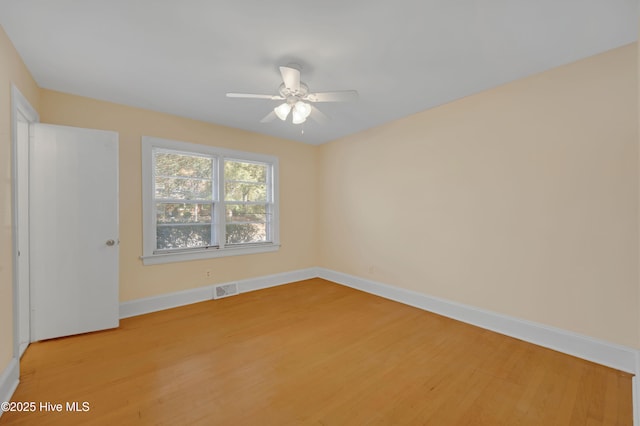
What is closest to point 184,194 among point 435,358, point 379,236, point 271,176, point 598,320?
point 271,176

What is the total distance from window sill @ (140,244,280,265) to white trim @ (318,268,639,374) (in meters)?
1.98

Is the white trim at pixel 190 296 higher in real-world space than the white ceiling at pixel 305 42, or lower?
lower

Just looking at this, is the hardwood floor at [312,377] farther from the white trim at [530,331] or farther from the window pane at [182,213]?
the window pane at [182,213]

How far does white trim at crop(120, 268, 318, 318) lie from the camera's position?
3121 millimetres

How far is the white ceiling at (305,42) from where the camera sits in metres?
1.67

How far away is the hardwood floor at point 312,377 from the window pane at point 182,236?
0.99 metres

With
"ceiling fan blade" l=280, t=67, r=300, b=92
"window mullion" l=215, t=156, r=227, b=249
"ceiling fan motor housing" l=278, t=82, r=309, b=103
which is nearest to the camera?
"ceiling fan blade" l=280, t=67, r=300, b=92

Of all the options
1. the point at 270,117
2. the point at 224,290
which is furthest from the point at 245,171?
the point at 224,290

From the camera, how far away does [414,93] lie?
9.35ft

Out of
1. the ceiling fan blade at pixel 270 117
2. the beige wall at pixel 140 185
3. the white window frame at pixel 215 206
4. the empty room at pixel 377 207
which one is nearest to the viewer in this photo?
the empty room at pixel 377 207

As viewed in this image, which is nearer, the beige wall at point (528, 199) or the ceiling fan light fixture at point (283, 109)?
the beige wall at point (528, 199)

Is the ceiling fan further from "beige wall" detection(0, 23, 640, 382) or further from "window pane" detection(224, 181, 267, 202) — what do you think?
"window pane" detection(224, 181, 267, 202)

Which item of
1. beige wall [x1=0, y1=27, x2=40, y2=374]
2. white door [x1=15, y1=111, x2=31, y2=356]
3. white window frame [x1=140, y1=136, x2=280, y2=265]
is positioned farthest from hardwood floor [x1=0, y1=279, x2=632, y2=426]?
white window frame [x1=140, y1=136, x2=280, y2=265]

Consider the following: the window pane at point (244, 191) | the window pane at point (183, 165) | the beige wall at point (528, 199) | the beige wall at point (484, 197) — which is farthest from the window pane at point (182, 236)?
the beige wall at point (528, 199)
